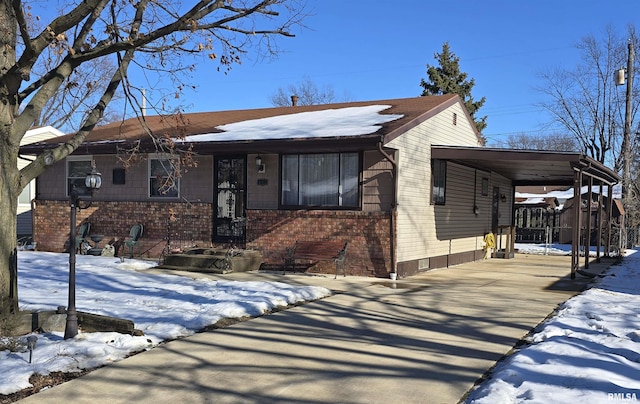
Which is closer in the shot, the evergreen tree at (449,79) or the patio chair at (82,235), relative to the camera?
the patio chair at (82,235)

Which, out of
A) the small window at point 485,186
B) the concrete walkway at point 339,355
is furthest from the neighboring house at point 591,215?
the concrete walkway at point 339,355

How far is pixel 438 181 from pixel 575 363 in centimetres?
962

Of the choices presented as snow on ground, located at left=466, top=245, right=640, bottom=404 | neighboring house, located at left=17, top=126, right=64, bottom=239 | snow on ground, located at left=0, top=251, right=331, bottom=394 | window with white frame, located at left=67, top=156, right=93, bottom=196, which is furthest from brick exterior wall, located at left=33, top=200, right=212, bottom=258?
snow on ground, located at left=466, top=245, right=640, bottom=404

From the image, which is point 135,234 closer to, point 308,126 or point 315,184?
point 315,184

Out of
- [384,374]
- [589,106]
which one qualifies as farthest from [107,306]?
[589,106]

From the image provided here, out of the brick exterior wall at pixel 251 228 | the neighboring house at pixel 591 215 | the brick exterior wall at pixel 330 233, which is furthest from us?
the neighboring house at pixel 591 215

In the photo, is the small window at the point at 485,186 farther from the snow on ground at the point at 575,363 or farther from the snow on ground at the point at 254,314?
the snow on ground at the point at 575,363

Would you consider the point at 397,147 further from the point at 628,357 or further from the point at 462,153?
the point at 628,357

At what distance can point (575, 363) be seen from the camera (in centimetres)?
546

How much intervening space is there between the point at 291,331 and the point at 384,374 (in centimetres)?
198

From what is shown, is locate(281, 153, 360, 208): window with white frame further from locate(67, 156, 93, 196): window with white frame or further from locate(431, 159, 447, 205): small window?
locate(67, 156, 93, 196): window with white frame

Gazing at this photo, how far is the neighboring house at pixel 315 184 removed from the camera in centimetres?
1228

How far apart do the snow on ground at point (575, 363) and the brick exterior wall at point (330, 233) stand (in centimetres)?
448

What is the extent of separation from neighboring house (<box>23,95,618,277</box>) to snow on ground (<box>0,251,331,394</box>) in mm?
2217
